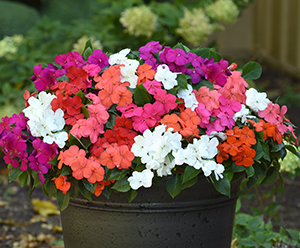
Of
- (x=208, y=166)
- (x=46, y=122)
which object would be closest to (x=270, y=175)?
(x=208, y=166)

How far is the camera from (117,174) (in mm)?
1150

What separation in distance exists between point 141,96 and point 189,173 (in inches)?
10.5

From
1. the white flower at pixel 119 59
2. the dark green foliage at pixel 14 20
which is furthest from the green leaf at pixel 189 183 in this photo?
the dark green foliage at pixel 14 20

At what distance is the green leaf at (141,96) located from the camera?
1.19 m

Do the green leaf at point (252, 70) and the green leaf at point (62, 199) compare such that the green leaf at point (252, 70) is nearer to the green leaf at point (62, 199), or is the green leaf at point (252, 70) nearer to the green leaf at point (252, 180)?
the green leaf at point (252, 180)

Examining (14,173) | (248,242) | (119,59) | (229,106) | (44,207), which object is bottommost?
(44,207)

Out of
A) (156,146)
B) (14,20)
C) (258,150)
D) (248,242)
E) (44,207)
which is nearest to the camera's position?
(156,146)

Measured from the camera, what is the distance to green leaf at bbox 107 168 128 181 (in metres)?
1.14

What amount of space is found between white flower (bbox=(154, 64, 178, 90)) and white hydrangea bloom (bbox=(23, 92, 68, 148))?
0.31m

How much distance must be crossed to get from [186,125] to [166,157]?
11 cm

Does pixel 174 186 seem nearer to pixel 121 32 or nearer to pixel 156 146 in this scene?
pixel 156 146

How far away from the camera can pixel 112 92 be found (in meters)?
1.20

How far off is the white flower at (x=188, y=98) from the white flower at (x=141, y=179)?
253mm

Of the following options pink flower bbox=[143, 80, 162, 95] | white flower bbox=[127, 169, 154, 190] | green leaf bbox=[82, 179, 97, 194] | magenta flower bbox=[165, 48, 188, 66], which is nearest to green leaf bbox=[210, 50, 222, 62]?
magenta flower bbox=[165, 48, 188, 66]
